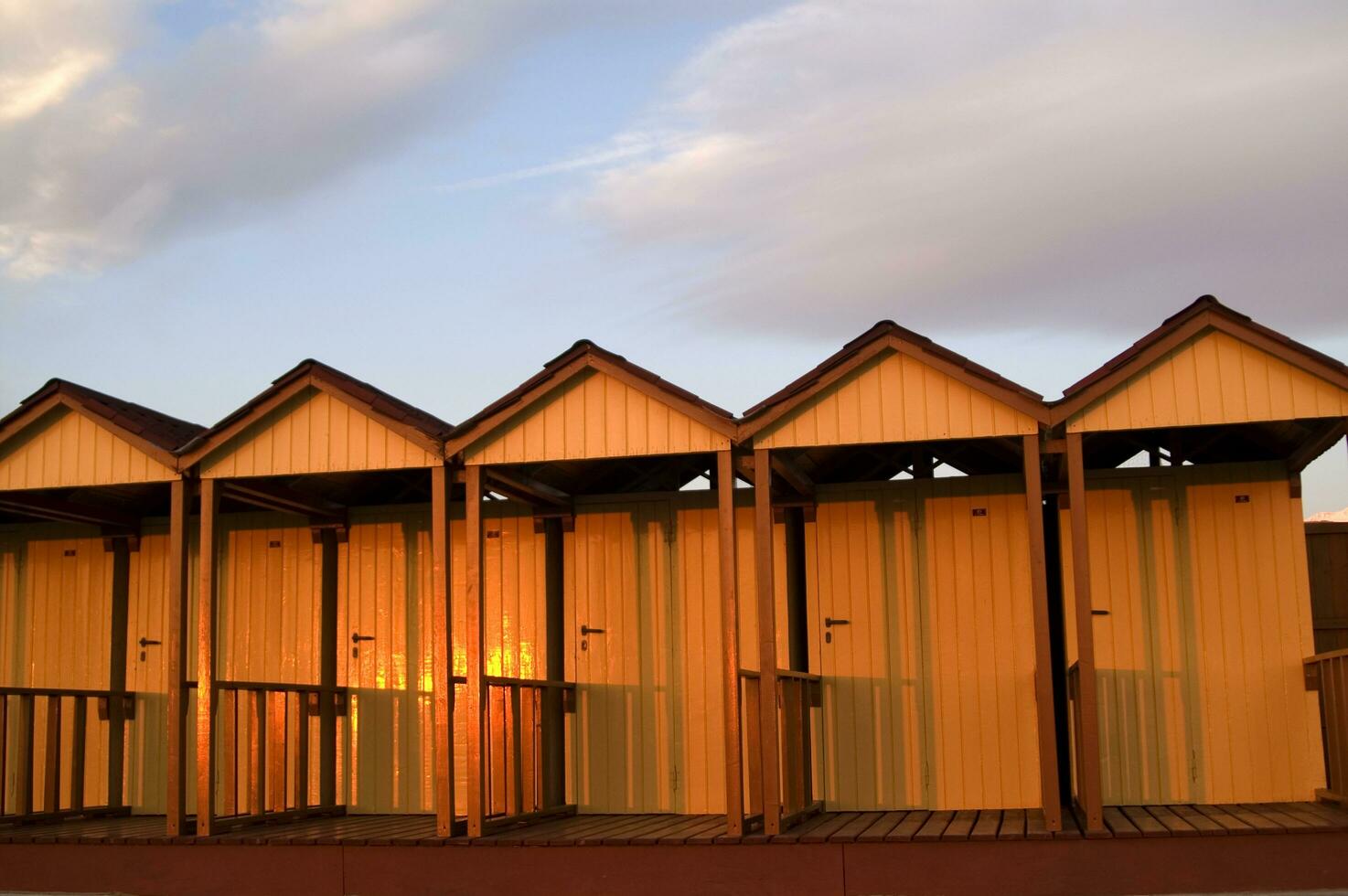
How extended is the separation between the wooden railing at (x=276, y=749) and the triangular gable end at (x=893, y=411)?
444 cm

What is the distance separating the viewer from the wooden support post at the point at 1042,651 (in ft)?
29.0

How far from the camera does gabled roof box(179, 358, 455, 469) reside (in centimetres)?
1009

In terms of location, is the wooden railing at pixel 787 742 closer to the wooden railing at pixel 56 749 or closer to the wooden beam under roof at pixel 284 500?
the wooden beam under roof at pixel 284 500

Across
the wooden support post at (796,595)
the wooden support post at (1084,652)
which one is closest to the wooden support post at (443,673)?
the wooden support post at (796,595)

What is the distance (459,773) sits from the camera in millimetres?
9930

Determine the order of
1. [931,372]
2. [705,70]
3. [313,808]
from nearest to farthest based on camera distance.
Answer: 1. [931,372]
2. [313,808]
3. [705,70]

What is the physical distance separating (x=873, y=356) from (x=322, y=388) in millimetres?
3923

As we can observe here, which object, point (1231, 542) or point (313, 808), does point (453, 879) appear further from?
point (1231, 542)

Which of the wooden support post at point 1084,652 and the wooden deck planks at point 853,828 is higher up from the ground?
the wooden support post at point 1084,652

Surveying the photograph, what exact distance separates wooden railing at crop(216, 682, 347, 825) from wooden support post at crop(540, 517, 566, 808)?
181cm

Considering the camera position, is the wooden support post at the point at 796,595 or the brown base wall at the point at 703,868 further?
the wooden support post at the point at 796,595

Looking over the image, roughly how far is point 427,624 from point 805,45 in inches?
245

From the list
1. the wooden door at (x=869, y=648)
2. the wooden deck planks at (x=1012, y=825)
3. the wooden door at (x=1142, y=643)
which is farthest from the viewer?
the wooden door at (x=869, y=648)

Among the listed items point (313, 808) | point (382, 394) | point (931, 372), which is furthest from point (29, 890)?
point (931, 372)
